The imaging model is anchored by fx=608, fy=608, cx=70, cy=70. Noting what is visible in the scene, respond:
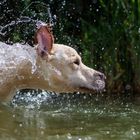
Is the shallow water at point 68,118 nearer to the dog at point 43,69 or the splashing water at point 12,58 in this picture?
the dog at point 43,69

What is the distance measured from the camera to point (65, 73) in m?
7.14

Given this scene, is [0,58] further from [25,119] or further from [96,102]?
[96,102]

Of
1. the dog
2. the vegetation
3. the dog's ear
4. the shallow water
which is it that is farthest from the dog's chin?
the vegetation

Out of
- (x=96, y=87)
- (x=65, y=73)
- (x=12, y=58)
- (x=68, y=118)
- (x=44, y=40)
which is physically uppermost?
(x=44, y=40)

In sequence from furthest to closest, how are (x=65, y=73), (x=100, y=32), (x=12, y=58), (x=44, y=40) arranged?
(x=100, y=32) → (x=65, y=73) → (x=12, y=58) → (x=44, y=40)

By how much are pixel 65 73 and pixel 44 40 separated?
1.76ft

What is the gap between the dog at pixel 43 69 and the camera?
22.7ft

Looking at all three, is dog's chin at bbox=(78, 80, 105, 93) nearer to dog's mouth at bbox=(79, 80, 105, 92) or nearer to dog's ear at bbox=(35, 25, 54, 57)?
dog's mouth at bbox=(79, 80, 105, 92)

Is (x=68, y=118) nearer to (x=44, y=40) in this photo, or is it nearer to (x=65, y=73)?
(x=65, y=73)

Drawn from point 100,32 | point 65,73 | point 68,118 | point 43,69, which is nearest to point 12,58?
point 43,69

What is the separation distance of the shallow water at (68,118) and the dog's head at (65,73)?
1.25ft

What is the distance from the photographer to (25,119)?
23.0 ft

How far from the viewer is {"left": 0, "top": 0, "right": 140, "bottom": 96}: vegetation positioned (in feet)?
30.7

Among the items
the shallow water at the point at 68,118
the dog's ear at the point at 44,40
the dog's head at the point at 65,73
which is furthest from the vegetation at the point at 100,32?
the dog's ear at the point at 44,40
